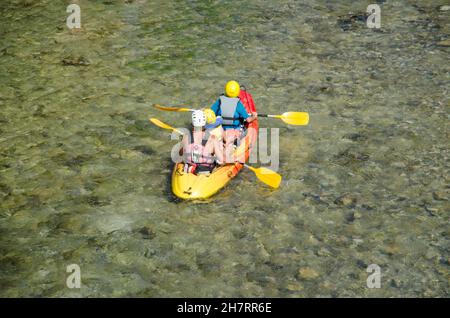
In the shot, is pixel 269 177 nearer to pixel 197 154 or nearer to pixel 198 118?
pixel 197 154

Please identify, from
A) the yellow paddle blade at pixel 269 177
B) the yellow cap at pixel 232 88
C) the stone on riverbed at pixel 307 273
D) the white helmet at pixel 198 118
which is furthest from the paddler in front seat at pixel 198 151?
the stone on riverbed at pixel 307 273

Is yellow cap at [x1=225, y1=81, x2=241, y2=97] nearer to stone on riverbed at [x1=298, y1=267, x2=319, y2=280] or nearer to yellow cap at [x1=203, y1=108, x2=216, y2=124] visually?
yellow cap at [x1=203, y1=108, x2=216, y2=124]

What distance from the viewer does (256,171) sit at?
9.85 metres

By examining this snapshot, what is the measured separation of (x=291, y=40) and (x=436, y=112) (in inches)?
163

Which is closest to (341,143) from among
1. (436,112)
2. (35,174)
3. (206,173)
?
(436,112)

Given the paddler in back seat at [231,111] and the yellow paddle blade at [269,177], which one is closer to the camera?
the yellow paddle blade at [269,177]

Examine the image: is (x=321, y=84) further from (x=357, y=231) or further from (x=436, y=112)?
(x=357, y=231)

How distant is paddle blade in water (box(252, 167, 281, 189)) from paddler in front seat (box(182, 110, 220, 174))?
76 centimetres

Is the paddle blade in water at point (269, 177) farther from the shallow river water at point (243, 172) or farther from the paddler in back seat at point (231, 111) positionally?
the paddler in back seat at point (231, 111)

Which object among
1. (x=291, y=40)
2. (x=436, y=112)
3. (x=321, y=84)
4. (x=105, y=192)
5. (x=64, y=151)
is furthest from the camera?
(x=291, y=40)

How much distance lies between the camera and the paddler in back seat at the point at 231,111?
33.2ft

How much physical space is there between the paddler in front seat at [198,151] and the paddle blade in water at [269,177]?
76 centimetres

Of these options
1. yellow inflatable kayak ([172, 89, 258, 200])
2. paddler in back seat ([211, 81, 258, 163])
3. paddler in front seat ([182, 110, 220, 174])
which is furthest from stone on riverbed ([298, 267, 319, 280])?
paddler in back seat ([211, 81, 258, 163])

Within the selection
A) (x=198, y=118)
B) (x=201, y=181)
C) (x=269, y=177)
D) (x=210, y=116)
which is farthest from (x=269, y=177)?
(x=198, y=118)
